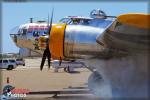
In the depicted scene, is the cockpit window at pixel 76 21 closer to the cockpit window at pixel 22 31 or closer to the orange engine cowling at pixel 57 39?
the orange engine cowling at pixel 57 39

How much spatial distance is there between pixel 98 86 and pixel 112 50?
8.06ft

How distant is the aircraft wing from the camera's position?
24.5 ft

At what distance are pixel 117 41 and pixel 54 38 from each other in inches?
114

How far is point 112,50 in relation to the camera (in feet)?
33.9

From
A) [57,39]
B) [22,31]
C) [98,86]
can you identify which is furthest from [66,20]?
[22,31]

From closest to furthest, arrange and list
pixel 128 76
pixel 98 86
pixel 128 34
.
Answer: pixel 128 34
pixel 128 76
pixel 98 86

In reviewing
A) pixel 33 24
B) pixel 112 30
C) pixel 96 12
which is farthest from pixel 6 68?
pixel 112 30

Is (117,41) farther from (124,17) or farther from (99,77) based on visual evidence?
(99,77)

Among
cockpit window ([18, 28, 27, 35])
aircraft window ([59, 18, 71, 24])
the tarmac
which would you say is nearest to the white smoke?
the tarmac

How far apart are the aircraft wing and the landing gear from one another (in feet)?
5.36

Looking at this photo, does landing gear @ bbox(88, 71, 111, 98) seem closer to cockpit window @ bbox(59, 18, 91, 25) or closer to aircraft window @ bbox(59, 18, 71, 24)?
cockpit window @ bbox(59, 18, 91, 25)

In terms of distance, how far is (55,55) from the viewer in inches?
478

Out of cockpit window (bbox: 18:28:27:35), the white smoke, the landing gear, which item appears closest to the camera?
the white smoke

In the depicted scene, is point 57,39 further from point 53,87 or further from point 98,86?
point 53,87
